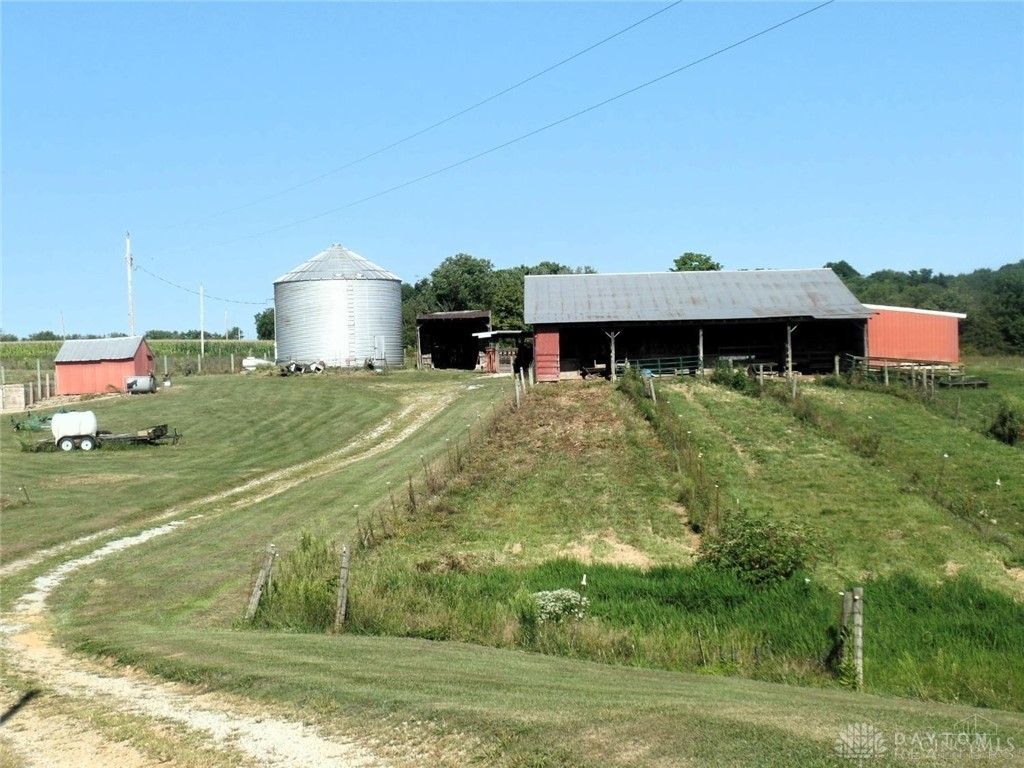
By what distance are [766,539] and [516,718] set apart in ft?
43.1

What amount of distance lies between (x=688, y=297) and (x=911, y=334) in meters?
12.0

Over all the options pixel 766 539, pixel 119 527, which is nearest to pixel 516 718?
pixel 766 539

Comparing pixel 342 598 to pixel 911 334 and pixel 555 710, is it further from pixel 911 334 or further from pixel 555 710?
pixel 911 334

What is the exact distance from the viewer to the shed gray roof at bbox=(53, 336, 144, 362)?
62.0m

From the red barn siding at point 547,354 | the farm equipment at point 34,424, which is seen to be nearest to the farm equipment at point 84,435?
the farm equipment at point 34,424

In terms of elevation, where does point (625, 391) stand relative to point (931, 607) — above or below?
above

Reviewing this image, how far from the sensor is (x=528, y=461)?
32.4m

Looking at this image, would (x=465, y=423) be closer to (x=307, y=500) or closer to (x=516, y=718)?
(x=307, y=500)

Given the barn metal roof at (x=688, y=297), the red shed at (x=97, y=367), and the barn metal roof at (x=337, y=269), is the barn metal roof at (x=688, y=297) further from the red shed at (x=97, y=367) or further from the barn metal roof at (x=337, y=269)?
the red shed at (x=97, y=367)

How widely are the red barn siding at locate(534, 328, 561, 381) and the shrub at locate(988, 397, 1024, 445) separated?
19243 mm

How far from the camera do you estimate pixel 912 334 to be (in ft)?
179
